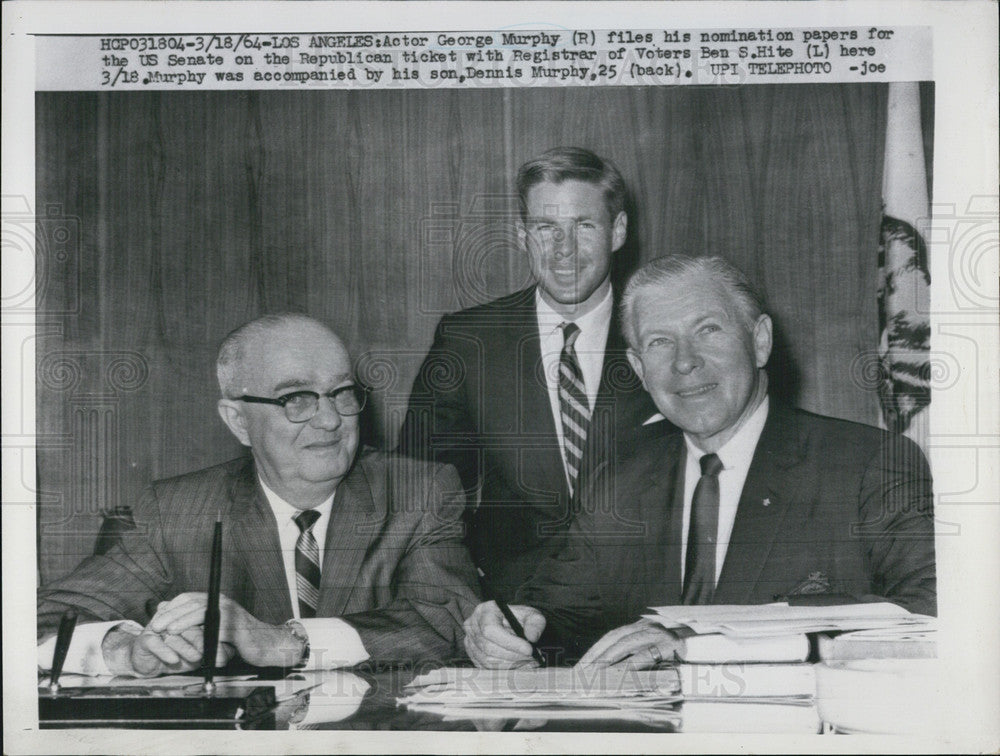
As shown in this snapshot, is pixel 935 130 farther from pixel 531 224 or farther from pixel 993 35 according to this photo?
pixel 531 224

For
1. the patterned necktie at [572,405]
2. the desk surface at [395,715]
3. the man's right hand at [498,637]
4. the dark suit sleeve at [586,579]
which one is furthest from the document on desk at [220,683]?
the patterned necktie at [572,405]

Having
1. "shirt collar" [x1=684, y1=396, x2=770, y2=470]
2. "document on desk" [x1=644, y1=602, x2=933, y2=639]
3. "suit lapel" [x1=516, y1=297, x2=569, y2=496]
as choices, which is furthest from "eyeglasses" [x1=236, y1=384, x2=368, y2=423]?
"document on desk" [x1=644, y1=602, x2=933, y2=639]

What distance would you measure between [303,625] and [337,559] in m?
0.29

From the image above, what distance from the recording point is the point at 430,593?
148 inches

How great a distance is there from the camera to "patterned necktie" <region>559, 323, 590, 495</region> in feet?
12.4

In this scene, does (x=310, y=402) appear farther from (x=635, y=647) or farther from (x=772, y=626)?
A: (x=772, y=626)

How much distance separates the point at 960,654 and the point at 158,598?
10.3 ft

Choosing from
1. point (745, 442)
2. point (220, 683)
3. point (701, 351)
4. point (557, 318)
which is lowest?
point (220, 683)

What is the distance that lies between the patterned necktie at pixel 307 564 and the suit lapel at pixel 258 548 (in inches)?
2.2

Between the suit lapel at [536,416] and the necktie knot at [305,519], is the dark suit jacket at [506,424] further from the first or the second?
the necktie knot at [305,519]

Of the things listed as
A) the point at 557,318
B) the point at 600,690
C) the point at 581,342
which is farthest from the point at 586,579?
the point at 557,318

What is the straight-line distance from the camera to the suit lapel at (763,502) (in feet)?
12.3

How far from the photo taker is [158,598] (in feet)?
12.5

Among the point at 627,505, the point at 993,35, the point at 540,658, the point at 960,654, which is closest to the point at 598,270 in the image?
the point at 627,505
